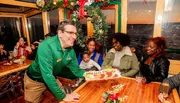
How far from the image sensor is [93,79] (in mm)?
1900

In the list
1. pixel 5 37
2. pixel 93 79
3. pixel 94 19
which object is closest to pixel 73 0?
pixel 94 19

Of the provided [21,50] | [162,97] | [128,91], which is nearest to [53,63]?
[128,91]

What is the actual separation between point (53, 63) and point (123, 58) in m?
1.42

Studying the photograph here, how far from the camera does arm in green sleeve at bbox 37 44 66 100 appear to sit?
1409 mm

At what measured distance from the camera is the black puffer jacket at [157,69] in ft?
6.47

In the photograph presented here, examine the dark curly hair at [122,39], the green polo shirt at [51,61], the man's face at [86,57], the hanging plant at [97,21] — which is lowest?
the man's face at [86,57]

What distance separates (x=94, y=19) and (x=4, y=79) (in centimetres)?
243

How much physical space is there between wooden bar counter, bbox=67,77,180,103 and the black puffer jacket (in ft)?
0.55

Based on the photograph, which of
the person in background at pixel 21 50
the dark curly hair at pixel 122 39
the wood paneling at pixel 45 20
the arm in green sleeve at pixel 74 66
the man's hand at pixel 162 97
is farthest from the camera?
the wood paneling at pixel 45 20

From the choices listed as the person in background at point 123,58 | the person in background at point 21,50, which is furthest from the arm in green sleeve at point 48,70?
the person in background at point 21,50

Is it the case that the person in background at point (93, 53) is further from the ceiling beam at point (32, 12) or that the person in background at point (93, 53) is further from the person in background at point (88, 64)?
the ceiling beam at point (32, 12)

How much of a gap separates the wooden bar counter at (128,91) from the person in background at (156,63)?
0.24 meters

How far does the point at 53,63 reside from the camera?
5.32 feet

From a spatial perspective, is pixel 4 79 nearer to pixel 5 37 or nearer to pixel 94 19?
pixel 94 19
